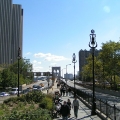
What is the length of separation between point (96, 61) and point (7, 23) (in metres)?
119

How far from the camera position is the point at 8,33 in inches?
6826

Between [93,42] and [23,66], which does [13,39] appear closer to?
[23,66]

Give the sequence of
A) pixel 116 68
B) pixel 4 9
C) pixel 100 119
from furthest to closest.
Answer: pixel 4 9 → pixel 116 68 → pixel 100 119

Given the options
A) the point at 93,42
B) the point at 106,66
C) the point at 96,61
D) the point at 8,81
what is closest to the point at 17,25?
the point at 8,81

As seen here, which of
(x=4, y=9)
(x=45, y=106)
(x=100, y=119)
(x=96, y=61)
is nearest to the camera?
(x=100, y=119)

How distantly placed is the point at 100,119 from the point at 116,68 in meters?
38.0

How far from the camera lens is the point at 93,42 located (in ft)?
67.2

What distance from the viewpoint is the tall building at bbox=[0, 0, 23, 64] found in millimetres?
170750

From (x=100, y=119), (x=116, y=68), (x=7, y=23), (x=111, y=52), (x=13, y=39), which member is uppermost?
(x=7, y=23)

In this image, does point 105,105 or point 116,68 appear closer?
point 105,105

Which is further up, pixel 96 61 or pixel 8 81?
pixel 96 61

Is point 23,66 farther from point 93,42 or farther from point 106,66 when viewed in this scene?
point 93,42

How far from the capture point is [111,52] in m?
57.1

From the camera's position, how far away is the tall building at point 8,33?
560ft
